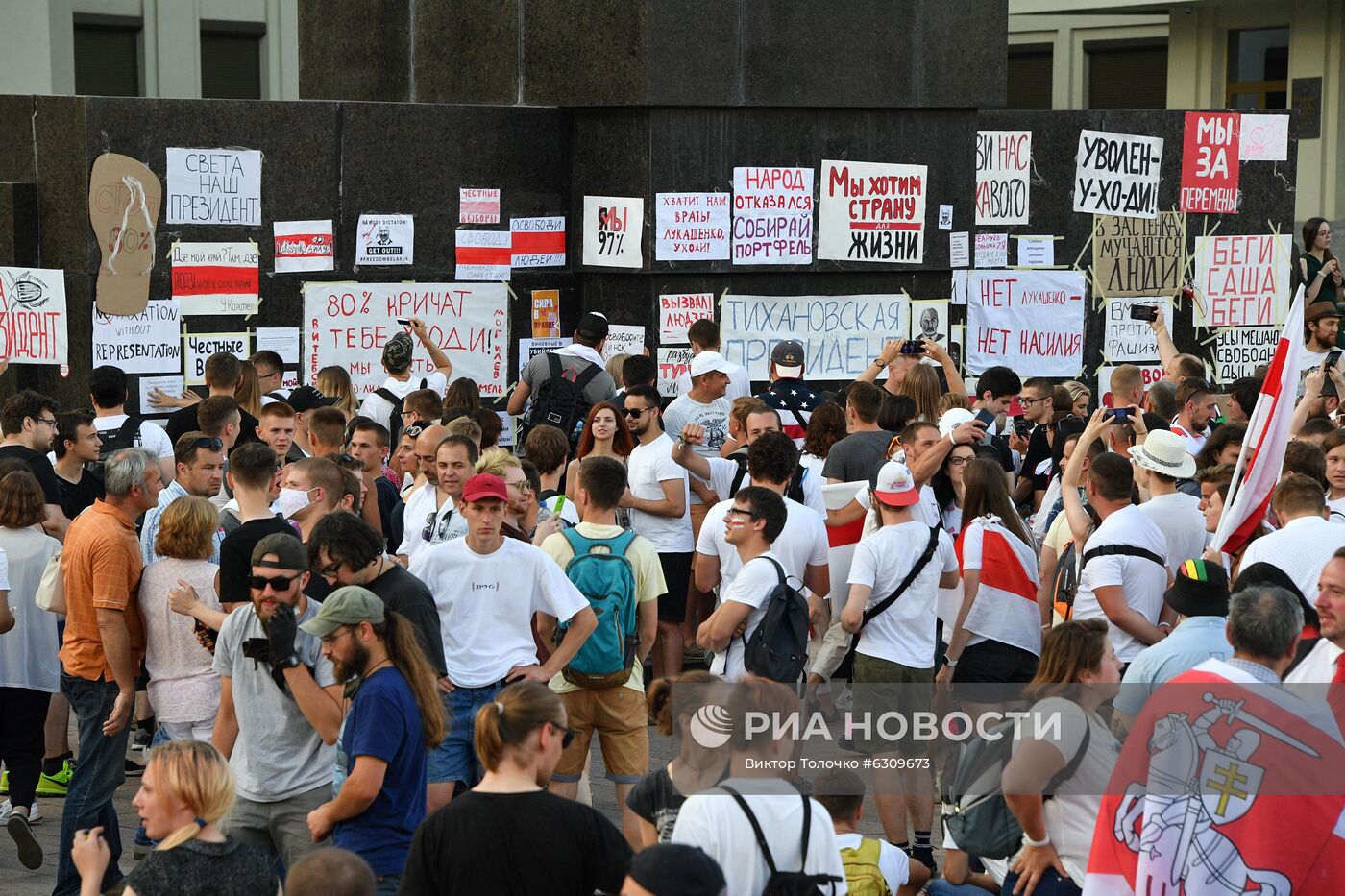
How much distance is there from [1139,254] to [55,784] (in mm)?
11639

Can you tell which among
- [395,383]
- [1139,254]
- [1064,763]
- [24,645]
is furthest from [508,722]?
[1139,254]

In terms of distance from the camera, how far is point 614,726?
302 inches

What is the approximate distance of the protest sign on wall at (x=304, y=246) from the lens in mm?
13070

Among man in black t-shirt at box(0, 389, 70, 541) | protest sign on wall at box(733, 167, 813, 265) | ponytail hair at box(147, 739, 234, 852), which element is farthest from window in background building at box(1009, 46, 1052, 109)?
ponytail hair at box(147, 739, 234, 852)

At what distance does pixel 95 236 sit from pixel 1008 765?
863 cm

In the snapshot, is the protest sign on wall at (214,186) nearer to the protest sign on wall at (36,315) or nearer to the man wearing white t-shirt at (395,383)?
the protest sign on wall at (36,315)

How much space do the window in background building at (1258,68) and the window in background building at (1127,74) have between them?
6.65ft

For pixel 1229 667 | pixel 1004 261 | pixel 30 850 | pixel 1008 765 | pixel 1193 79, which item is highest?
pixel 1193 79

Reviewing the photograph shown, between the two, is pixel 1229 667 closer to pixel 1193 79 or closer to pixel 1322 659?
pixel 1322 659

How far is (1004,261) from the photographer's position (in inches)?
638

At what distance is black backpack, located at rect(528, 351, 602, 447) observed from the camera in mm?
11766

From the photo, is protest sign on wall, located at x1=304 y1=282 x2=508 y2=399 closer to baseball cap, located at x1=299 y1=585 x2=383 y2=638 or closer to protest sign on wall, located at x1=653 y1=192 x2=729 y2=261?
protest sign on wall, located at x1=653 y1=192 x2=729 y2=261

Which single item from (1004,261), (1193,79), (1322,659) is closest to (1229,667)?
(1322,659)

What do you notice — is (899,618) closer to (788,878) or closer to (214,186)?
(788,878)
